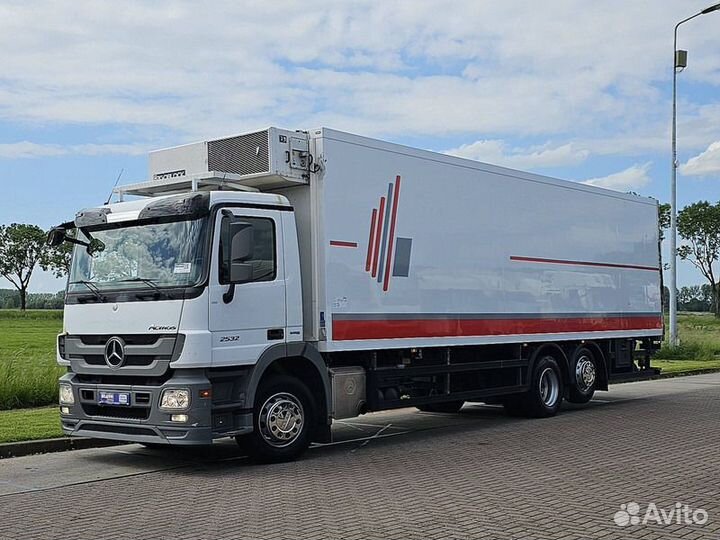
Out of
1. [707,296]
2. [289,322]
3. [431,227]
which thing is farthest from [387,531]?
[707,296]

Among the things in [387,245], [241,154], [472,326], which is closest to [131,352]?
[241,154]

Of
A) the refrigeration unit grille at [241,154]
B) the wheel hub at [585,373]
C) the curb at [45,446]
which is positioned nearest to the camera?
the refrigeration unit grille at [241,154]

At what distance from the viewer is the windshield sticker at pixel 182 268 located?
9.70m

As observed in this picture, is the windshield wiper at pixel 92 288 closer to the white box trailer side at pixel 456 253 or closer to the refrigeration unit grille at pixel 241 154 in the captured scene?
the refrigeration unit grille at pixel 241 154

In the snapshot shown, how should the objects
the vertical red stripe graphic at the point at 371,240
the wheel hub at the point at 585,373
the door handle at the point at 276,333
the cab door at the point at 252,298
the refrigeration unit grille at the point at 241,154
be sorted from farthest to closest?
the wheel hub at the point at 585,373
the vertical red stripe graphic at the point at 371,240
the refrigeration unit grille at the point at 241,154
the door handle at the point at 276,333
the cab door at the point at 252,298

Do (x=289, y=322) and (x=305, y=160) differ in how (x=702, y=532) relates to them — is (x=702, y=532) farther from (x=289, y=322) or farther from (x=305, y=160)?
(x=305, y=160)

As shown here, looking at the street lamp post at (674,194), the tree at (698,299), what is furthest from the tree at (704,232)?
the street lamp post at (674,194)

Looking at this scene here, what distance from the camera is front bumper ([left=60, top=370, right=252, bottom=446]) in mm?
9453

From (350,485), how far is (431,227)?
178 inches

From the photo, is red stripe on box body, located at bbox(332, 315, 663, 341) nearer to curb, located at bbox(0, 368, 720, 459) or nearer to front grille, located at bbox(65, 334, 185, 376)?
front grille, located at bbox(65, 334, 185, 376)

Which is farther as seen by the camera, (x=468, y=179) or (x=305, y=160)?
(x=468, y=179)

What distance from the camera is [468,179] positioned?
13289mm

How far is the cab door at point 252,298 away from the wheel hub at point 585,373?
276 inches

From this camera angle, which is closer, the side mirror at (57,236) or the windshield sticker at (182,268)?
the windshield sticker at (182,268)
